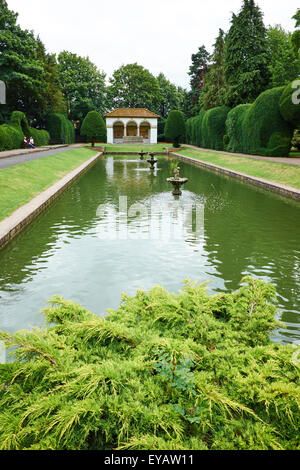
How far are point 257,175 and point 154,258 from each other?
41.4ft

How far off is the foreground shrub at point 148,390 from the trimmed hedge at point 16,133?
1091 inches

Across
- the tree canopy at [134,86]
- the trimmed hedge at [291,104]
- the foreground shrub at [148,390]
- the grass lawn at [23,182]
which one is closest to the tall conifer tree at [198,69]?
the tree canopy at [134,86]

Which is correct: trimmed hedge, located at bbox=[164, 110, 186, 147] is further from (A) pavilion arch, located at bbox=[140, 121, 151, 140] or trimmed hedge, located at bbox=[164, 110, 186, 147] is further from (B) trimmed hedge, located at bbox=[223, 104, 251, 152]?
(B) trimmed hedge, located at bbox=[223, 104, 251, 152]

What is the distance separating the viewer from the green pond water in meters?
4.81

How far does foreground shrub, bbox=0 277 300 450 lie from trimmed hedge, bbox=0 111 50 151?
2771 cm

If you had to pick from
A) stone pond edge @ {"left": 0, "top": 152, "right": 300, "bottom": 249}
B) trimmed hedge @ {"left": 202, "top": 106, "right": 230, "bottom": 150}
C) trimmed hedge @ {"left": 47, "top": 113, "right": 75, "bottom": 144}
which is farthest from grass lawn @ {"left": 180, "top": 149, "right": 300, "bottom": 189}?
trimmed hedge @ {"left": 47, "top": 113, "right": 75, "bottom": 144}

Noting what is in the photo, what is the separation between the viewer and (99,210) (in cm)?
1027

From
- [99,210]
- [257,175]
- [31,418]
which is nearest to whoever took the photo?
[31,418]

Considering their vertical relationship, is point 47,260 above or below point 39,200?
below

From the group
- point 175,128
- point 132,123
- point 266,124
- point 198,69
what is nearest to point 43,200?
point 266,124

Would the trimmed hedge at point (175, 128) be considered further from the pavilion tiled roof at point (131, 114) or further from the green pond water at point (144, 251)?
the green pond water at point (144, 251)

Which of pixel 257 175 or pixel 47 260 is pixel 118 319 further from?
pixel 257 175

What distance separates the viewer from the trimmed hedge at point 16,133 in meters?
27.2

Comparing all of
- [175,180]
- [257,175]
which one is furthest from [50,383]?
[257,175]
